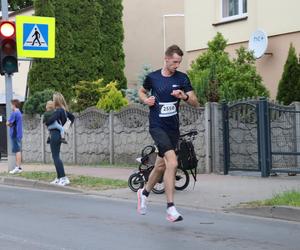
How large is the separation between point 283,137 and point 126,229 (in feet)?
19.2

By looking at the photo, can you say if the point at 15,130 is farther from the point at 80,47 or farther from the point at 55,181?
the point at 80,47

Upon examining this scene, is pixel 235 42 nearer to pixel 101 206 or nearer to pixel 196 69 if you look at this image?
pixel 196 69

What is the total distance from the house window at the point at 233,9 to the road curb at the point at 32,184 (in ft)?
27.9

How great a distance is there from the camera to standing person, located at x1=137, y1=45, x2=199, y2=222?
842 centimetres

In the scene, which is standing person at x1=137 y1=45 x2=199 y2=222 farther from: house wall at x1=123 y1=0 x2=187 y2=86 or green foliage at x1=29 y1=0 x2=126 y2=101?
house wall at x1=123 y1=0 x2=187 y2=86

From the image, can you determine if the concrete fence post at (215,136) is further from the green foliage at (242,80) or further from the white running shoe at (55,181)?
the white running shoe at (55,181)

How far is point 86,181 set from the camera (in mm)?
13914

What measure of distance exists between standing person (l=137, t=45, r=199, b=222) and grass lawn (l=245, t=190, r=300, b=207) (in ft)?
5.94

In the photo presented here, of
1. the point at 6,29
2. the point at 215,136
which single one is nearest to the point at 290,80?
the point at 215,136

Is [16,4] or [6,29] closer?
[6,29]

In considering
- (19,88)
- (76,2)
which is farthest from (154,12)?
(19,88)

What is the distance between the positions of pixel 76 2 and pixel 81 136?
10.0m

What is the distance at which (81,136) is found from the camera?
19.3 metres

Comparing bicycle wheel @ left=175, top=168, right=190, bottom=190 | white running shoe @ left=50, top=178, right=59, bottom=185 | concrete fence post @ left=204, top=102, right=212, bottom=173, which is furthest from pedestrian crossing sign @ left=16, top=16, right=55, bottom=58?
bicycle wheel @ left=175, top=168, right=190, bottom=190
